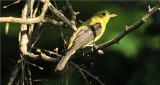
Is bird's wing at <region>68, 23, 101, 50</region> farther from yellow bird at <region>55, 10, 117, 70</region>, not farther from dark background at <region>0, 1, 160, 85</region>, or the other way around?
dark background at <region>0, 1, 160, 85</region>

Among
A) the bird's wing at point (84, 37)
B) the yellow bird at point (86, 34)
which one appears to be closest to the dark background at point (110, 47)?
the yellow bird at point (86, 34)

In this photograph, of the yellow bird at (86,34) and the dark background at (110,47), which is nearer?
the yellow bird at (86,34)

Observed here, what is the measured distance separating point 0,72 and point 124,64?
1854 millimetres

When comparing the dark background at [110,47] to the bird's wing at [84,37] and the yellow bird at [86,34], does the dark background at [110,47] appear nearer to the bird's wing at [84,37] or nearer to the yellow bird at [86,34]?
the yellow bird at [86,34]

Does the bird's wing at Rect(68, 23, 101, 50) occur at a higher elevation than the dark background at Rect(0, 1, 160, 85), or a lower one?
higher

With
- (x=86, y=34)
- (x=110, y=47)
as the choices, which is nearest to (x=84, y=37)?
(x=86, y=34)

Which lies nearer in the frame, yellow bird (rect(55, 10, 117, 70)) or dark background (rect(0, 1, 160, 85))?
yellow bird (rect(55, 10, 117, 70))

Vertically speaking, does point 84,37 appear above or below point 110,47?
above

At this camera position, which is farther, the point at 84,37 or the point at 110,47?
the point at 110,47

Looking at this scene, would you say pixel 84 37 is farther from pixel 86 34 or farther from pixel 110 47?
pixel 110 47

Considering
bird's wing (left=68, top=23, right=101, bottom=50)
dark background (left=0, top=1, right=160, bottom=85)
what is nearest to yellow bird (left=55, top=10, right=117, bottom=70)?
bird's wing (left=68, top=23, right=101, bottom=50)

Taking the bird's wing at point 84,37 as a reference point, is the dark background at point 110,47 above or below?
below

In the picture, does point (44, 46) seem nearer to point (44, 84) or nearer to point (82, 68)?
point (44, 84)

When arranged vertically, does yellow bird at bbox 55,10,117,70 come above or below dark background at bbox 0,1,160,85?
above
